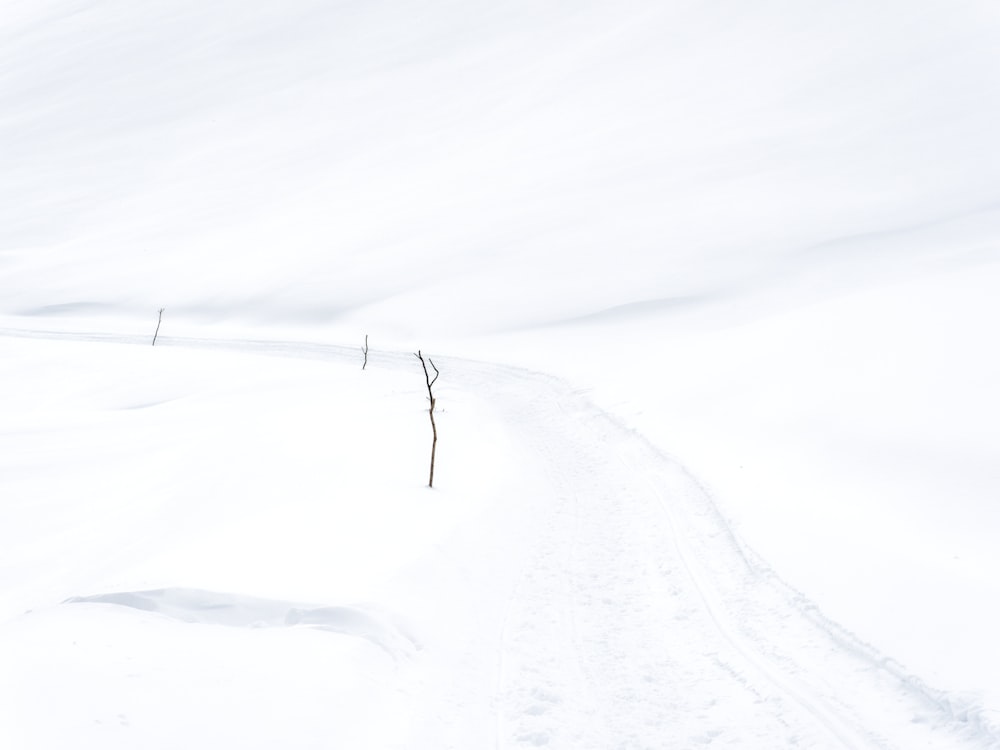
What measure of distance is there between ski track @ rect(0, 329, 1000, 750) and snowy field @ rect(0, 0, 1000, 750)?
2.1 inches

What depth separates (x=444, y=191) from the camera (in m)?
59.1

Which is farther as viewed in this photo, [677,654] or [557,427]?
[557,427]

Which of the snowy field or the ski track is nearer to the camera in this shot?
the ski track

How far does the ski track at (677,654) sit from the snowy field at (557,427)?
2.1 inches

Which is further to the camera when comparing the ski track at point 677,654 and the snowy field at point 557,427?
the snowy field at point 557,427

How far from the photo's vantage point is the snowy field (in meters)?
8.65

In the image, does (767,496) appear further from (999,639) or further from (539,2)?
(539,2)

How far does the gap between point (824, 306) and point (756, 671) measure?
19565mm

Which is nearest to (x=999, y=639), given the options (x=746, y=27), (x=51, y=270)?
(x=51, y=270)

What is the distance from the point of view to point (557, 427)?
22297 millimetres

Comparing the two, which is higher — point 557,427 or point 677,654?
point 557,427

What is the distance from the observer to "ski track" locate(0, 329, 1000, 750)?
820 centimetres

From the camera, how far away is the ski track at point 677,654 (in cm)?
820

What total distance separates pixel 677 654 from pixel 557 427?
12.6m
